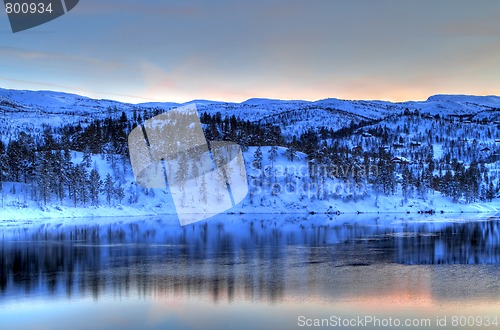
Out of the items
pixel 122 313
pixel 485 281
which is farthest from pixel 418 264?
pixel 122 313

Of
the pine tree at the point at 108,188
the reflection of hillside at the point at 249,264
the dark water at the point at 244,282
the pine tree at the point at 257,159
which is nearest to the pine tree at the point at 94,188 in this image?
the pine tree at the point at 108,188

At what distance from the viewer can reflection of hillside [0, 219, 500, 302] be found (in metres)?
33.4

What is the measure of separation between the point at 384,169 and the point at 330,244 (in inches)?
3838

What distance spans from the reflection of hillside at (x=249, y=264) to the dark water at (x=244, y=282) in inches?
4.2

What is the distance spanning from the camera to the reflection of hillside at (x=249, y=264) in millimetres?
33375

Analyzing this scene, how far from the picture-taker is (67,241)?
62156mm

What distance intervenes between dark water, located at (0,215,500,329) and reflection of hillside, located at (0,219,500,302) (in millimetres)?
106

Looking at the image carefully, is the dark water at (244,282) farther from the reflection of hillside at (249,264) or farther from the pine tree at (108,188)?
the pine tree at (108,188)

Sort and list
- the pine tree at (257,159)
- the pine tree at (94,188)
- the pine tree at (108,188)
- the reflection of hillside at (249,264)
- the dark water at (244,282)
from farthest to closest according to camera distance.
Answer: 1. the pine tree at (257,159)
2. the pine tree at (108,188)
3. the pine tree at (94,188)
4. the reflection of hillside at (249,264)
5. the dark water at (244,282)

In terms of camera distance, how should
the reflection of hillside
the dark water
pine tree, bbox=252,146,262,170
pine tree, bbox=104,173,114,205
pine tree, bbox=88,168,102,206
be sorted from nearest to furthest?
the dark water → the reflection of hillside → pine tree, bbox=88,168,102,206 → pine tree, bbox=104,173,114,205 → pine tree, bbox=252,146,262,170

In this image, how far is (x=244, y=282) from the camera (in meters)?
35.9

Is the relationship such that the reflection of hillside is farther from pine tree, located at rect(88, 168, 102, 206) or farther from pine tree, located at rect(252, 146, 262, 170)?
pine tree, located at rect(252, 146, 262, 170)

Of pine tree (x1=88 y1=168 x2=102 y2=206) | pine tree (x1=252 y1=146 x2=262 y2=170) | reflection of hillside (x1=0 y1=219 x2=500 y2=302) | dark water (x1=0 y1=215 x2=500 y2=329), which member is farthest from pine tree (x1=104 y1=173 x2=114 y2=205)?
dark water (x1=0 y1=215 x2=500 y2=329)

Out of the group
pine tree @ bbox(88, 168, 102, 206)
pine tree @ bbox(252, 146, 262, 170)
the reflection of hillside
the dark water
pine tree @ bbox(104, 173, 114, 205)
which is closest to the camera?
the dark water
